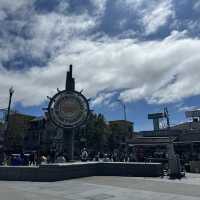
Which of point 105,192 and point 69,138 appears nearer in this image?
point 105,192

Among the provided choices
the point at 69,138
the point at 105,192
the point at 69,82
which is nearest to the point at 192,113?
the point at 69,82

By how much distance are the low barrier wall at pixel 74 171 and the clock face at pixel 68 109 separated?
547cm

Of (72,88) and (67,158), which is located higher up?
(72,88)

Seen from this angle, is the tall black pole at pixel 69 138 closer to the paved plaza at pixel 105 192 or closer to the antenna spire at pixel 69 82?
the antenna spire at pixel 69 82

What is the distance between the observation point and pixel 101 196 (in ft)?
35.1

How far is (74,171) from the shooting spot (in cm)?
1628

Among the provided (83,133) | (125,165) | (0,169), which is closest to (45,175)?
(0,169)

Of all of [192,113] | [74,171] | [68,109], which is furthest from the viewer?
[192,113]

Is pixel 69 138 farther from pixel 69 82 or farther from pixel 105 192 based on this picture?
pixel 105 192

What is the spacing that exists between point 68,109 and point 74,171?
7213 mm

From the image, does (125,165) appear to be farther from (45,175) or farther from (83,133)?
(83,133)

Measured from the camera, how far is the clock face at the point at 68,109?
73.1 feet

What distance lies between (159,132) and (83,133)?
52.1 ft

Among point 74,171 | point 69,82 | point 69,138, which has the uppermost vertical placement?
point 69,82
